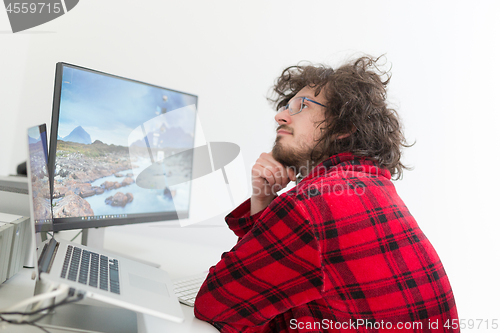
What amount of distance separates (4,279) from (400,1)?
1838 mm

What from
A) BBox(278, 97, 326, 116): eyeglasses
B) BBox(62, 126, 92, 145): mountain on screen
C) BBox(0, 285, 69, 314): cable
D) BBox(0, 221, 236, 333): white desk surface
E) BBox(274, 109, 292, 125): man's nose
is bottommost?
BBox(0, 221, 236, 333): white desk surface

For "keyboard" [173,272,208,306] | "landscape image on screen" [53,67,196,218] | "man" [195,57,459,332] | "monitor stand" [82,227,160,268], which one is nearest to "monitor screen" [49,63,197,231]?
"landscape image on screen" [53,67,196,218]

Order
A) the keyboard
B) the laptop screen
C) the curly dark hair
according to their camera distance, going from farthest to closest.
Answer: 1. the curly dark hair
2. the keyboard
3. the laptop screen

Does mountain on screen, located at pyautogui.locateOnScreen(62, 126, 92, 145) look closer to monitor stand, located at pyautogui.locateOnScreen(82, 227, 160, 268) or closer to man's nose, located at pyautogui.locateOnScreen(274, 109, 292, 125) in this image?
monitor stand, located at pyautogui.locateOnScreen(82, 227, 160, 268)

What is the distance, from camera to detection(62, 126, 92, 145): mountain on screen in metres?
0.97

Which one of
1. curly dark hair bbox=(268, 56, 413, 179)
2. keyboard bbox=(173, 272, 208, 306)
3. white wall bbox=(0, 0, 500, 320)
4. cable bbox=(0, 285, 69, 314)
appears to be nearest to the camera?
cable bbox=(0, 285, 69, 314)

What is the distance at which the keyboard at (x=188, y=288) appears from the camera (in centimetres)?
92

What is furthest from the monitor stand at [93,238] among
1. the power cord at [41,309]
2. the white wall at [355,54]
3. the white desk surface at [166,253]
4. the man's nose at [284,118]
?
the white wall at [355,54]

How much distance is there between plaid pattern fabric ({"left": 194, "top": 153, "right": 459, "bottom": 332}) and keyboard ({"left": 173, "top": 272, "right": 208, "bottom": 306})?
0.12 m

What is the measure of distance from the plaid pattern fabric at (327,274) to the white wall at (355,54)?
90 cm

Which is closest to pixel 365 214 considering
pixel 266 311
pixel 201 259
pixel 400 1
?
pixel 266 311

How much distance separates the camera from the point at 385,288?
0.77m

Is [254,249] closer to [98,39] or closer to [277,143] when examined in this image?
[277,143]

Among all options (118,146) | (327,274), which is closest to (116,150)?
(118,146)
